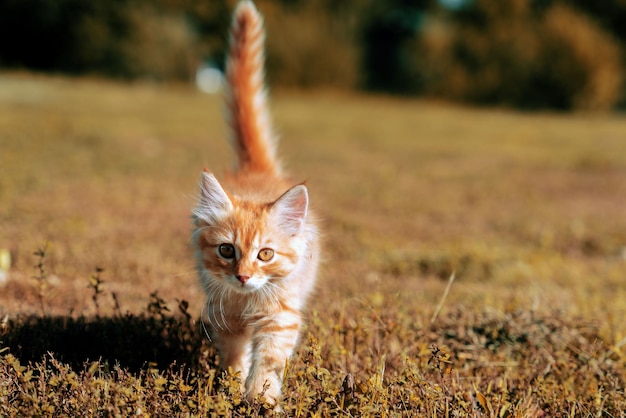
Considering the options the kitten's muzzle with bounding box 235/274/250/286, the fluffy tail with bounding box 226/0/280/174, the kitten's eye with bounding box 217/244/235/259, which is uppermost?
the fluffy tail with bounding box 226/0/280/174

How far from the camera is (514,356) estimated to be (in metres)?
3.01

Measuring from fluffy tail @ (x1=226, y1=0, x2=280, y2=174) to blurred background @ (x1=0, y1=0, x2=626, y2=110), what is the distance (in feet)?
90.1

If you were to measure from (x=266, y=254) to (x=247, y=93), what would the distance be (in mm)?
1204

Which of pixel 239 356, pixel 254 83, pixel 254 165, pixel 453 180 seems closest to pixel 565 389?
pixel 239 356

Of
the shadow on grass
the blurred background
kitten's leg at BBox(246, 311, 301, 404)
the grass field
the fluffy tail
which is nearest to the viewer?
the grass field

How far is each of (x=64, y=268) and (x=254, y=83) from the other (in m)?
1.78

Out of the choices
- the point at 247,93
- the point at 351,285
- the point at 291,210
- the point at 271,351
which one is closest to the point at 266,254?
the point at 291,210

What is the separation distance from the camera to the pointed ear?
2.57 m

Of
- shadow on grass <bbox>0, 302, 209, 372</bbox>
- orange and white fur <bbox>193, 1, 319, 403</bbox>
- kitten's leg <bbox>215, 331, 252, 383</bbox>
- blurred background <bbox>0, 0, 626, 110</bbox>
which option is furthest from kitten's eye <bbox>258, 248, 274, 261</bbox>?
blurred background <bbox>0, 0, 626, 110</bbox>

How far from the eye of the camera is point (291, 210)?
2611mm

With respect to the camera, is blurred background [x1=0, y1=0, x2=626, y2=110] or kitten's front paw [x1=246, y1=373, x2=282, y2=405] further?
blurred background [x1=0, y1=0, x2=626, y2=110]

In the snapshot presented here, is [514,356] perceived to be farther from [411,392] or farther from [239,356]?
[239,356]

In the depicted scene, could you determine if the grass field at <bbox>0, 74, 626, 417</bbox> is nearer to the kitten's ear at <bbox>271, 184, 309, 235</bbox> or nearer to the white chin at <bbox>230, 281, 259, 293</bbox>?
the white chin at <bbox>230, 281, 259, 293</bbox>

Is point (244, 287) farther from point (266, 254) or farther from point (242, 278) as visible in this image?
point (266, 254)
